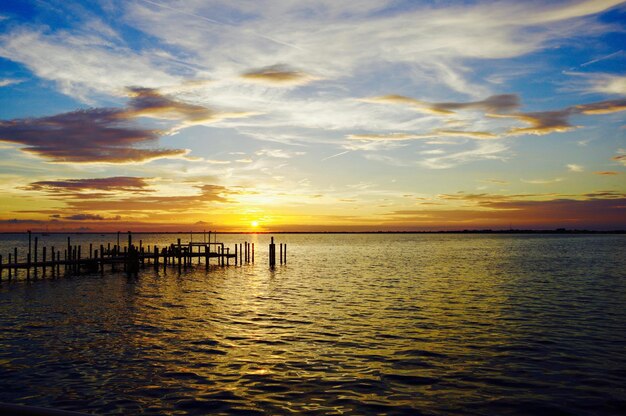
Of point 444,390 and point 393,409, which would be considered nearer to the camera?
point 393,409

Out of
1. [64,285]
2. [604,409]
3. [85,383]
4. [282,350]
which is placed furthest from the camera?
[64,285]

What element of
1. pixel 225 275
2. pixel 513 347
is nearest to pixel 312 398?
pixel 513 347

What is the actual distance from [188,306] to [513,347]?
61.4 feet

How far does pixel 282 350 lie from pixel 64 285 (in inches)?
1173

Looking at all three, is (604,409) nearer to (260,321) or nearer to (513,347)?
(513,347)

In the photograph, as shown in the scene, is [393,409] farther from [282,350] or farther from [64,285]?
[64,285]

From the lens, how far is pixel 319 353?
55.7ft

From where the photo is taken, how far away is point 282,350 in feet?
57.7

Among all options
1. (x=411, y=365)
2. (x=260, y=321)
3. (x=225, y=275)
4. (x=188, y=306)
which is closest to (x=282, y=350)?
(x=411, y=365)

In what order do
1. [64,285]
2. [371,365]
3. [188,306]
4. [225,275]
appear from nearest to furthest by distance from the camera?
1. [371,365]
2. [188,306]
3. [64,285]
4. [225,275]

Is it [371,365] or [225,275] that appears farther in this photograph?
[225,275]

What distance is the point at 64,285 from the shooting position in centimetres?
3981

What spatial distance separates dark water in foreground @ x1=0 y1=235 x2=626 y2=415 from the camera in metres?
12.4

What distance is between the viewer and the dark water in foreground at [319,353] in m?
12.4
